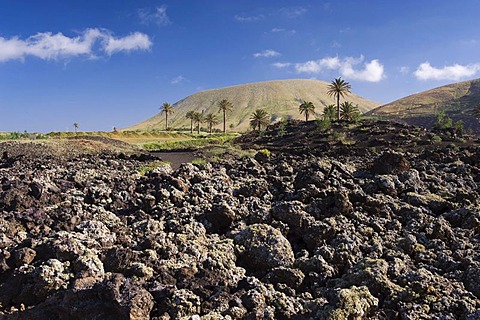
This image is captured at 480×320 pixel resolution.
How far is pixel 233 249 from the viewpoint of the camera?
348 inches

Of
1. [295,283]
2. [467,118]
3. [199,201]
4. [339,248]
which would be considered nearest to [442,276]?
[339,248]

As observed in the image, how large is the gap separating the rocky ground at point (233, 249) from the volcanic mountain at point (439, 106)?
315 feet

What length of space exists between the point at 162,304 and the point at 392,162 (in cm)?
1461

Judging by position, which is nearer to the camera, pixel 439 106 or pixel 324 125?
pixel 324 125

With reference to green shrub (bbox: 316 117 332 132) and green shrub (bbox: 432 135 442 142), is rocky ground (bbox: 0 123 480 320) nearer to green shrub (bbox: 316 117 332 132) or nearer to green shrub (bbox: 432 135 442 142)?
green shrub (bbox: 432 135 442 142)

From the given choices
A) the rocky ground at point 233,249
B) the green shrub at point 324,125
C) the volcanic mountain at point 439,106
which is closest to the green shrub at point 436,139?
the green shrub at point 324,125

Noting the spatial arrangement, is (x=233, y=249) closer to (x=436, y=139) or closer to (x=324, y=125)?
(x=436, y=139)

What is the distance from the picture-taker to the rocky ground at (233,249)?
6684 millimetres

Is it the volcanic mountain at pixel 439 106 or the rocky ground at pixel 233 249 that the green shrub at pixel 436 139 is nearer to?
the rocky ground at pixel 233 249

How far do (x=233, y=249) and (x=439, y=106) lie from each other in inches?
5787

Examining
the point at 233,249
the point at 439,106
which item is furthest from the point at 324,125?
the point at 439,106

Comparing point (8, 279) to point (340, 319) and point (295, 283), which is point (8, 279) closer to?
point (295, 283)

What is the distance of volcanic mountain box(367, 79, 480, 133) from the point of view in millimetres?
109312

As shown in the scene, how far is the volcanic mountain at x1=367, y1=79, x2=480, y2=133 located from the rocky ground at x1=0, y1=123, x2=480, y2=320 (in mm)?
96028
